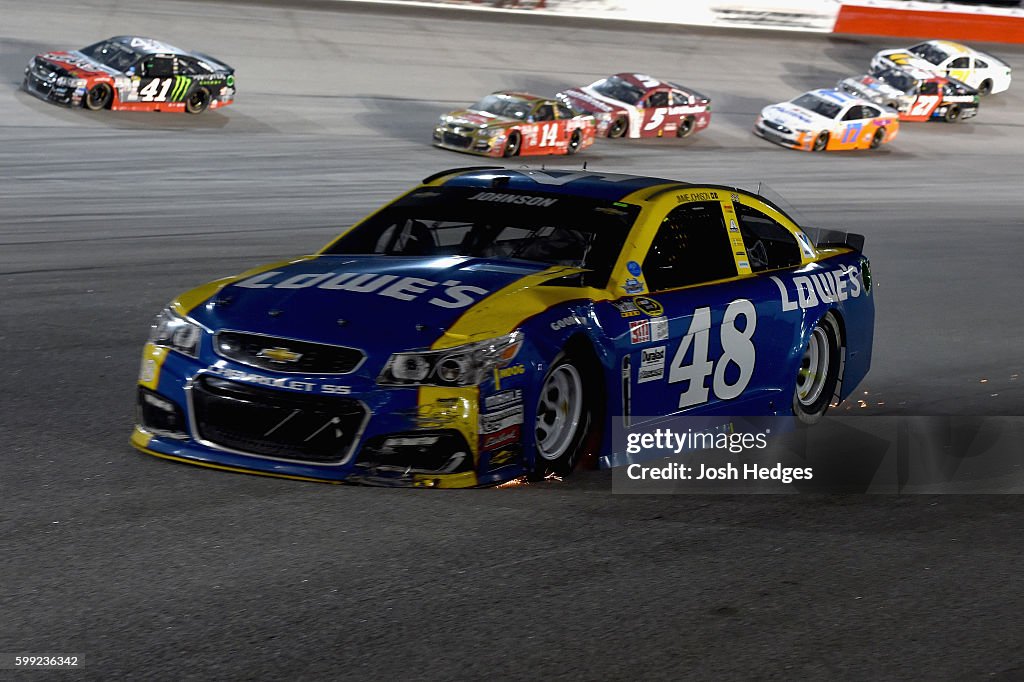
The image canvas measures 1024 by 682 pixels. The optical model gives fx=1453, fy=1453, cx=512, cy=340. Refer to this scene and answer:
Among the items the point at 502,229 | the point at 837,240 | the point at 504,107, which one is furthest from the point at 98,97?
the point at 502,229

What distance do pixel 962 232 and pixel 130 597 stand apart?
16.0 meters

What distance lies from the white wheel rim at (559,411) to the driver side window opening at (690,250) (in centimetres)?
73

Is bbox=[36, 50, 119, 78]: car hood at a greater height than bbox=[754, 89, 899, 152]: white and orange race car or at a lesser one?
lesser

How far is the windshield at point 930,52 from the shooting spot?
37250 mm

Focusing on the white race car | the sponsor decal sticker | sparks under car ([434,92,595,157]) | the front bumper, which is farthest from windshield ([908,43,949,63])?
the front bumper

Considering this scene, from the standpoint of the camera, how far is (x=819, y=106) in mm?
29812

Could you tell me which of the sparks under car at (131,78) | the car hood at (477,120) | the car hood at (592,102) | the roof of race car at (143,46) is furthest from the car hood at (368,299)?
the car hood at (592,102)

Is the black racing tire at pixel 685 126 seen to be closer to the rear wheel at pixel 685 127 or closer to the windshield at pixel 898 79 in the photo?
the rear wheel at pixel 685 127

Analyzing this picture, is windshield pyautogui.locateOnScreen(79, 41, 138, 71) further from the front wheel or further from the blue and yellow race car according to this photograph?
the front wheel

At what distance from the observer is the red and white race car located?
27.7 m

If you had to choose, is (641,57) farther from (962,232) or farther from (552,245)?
(552,245)

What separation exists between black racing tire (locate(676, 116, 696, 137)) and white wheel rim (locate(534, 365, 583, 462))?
2295cm

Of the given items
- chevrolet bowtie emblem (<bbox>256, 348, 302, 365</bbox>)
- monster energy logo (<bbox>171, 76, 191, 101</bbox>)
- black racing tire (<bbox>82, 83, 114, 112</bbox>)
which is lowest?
black racing tire (<bbox>82, 83, 114, 112</bbox>)

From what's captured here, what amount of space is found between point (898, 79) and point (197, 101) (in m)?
17.7
